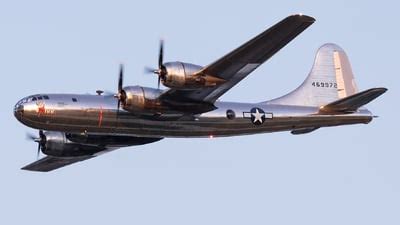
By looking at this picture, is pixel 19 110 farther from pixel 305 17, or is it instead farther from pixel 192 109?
pixel 305 17

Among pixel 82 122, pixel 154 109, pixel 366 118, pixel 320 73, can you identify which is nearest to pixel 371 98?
pixel 366 118

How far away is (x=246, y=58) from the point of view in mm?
38344

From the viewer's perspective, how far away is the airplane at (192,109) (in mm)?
38125

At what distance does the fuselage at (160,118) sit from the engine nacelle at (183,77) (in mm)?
2557

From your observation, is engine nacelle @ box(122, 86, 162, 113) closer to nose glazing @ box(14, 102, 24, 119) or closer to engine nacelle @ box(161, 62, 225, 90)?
engine nacelle @ box(161, 62, 225, 90)

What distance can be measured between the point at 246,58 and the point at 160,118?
484cm

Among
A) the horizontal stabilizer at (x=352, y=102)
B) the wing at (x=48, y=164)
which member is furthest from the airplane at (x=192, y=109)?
the wing at (x=48, y=164)

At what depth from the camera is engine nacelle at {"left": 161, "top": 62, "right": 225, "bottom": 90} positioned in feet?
124

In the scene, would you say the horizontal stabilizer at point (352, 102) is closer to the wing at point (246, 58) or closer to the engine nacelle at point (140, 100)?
the wing at point (246, 58)

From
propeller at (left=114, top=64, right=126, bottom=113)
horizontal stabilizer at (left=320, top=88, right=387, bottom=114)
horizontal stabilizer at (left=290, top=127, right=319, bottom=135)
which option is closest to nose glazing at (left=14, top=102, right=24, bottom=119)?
propeller at (left=114, top=64, right=126, bottom=113)

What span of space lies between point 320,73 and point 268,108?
190 inches

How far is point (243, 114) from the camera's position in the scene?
4231cm

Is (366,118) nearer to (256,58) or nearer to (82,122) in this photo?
(256,58)

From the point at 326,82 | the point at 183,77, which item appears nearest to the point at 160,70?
the point at 183,77
